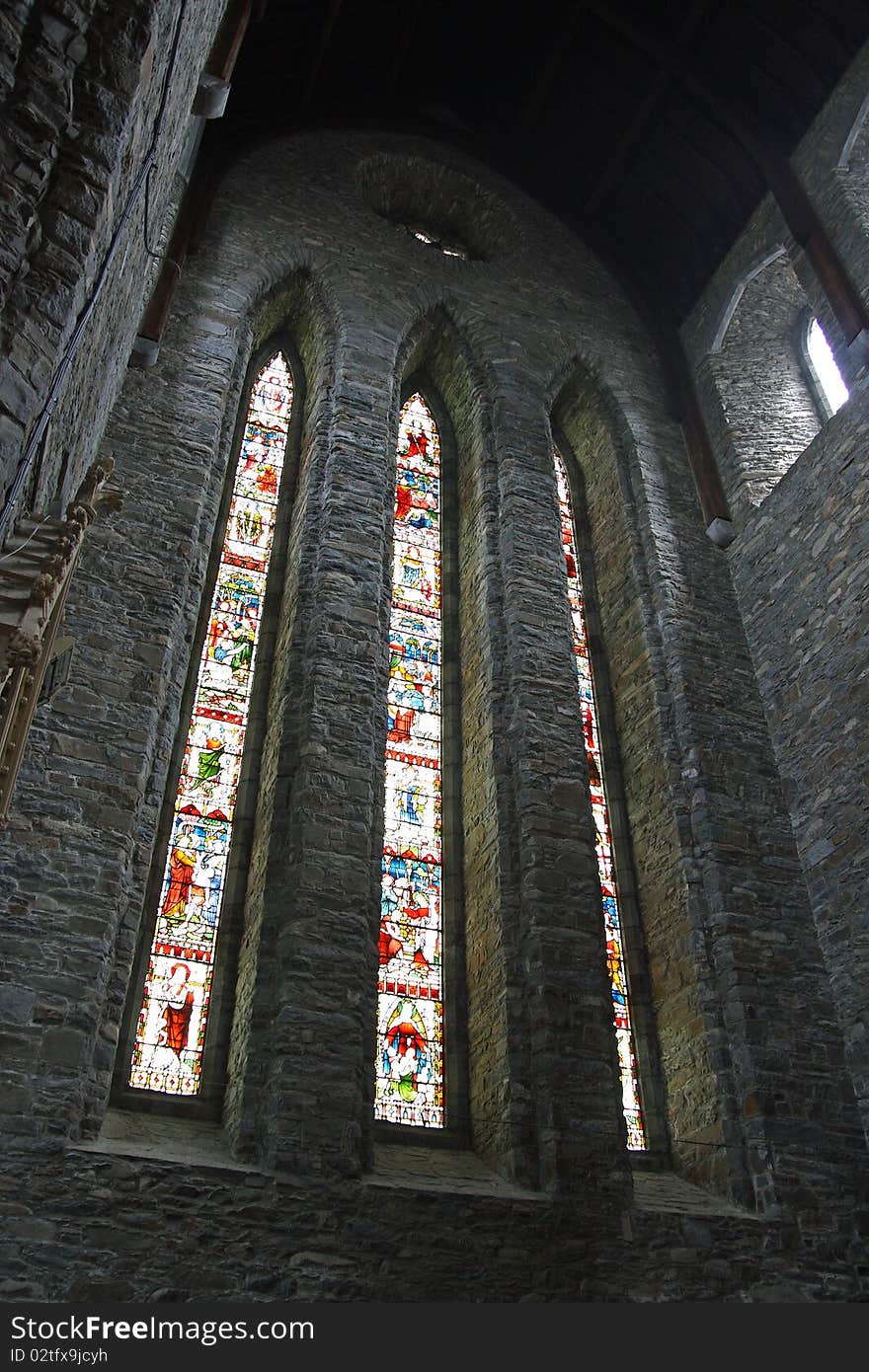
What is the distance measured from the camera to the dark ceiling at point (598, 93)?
34.4 feet

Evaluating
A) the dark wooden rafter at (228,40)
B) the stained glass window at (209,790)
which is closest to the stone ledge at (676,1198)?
the stained glass window at (209,790)

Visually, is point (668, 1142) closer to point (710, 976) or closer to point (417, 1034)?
point (710, 976)

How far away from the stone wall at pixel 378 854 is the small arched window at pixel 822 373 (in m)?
1.81

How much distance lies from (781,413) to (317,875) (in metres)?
6.89

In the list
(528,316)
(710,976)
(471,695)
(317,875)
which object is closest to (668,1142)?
(710,976)

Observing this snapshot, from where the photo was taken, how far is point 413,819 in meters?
7.48

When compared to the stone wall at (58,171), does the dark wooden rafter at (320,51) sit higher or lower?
higher

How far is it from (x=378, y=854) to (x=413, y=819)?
851mm

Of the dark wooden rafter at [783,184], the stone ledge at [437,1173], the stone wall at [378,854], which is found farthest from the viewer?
the dark wooden rafter at [783,184]

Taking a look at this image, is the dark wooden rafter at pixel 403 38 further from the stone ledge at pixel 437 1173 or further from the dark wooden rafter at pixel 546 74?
the stone ledge at pixel 437 1173

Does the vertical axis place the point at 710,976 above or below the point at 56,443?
below

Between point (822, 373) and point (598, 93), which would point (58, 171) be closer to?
point (822, 373)

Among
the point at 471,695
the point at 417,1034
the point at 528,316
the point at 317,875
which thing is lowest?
the point at 417,1034

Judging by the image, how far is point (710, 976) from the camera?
23.0ft
